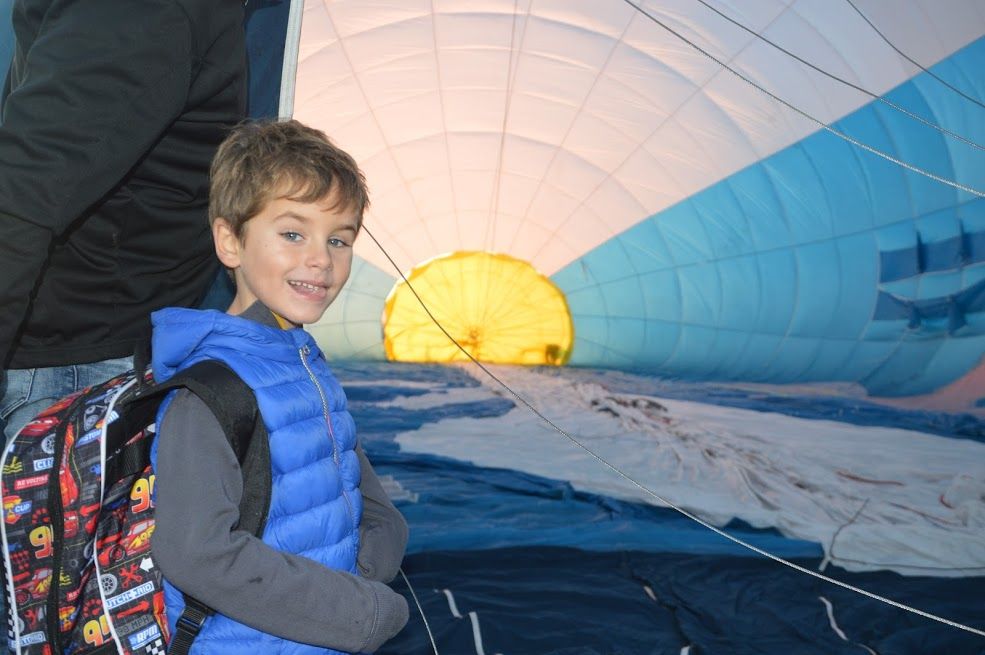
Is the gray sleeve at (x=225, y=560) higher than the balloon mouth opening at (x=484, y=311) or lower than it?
lower

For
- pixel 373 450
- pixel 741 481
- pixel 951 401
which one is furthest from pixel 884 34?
pixel 373 450

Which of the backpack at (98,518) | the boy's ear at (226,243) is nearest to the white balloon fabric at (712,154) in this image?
the boy's ear at (226,243)

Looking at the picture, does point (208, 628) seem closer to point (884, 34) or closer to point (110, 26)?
point (110, 26)

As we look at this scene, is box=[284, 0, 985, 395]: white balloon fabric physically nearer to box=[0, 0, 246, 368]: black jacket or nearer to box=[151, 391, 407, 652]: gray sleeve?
box=[0, 0, 246, 368]: black jacket

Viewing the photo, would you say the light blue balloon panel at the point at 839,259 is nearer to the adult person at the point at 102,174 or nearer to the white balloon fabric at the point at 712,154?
the white balloon fabric at the point at 712,154

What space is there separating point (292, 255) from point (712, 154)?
603cm

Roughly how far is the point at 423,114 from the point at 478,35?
3.72ft

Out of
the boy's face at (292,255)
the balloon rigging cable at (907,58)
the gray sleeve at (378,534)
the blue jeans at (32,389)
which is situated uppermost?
the balloon rigging cable at (907,58)

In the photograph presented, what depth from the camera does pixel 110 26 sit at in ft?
3.73

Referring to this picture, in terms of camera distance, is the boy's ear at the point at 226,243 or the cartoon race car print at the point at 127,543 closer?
the cartoon race car print at the point at 127,543

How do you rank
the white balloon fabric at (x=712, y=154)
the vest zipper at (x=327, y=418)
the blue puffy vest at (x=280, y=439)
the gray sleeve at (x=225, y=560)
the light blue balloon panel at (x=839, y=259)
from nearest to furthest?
the gray sleeve at (x=225, y=560), the blue puffy vest at (x=280, y=439), the vest zipper at (x=327, y=418), the white balloon fabric at (x=712, y=154), the light blue balloon panel at (x=839, y=259)

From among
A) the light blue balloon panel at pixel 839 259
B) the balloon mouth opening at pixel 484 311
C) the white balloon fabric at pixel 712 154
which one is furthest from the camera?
the balloon mouth opening at pixel 484 311

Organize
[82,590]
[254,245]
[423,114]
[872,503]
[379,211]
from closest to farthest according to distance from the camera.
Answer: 1. [82,590]
2. [254,245]
3. [872,503]
4. [423,114]
5. [379,211]

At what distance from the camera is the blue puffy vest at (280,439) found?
3.60ft
